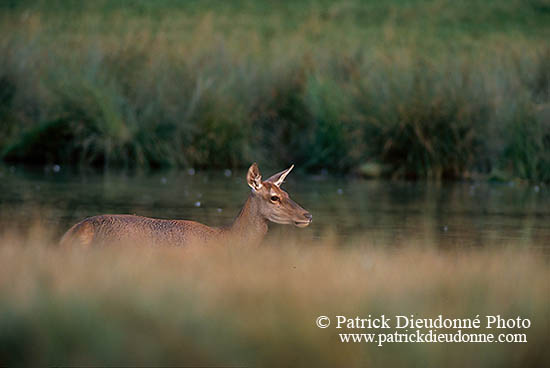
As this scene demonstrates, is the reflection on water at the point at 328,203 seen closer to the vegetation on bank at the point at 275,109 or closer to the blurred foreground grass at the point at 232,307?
the vegetation on bank at the point at 275,109

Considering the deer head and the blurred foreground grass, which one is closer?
the blurred foreground grass

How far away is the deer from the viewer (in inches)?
283

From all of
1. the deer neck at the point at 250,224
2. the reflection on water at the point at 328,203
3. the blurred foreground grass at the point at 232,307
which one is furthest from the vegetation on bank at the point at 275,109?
the blurred foreground grass at the point at 232,307

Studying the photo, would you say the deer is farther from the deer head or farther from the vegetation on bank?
the vegetation on bank

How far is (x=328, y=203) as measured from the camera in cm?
1370

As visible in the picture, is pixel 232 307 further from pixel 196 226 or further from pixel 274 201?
pixel 274 201

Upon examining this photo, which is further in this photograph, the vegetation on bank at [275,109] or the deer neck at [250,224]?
the vegetation on bank at [275,109]

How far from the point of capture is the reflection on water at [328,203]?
36.0 ft

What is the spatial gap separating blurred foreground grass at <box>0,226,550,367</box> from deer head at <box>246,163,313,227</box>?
0.88 meters

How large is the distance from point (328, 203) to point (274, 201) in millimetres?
6056

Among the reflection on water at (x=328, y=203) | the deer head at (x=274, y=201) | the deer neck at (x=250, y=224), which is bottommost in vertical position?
the reflection on water at (x=328, y=203)

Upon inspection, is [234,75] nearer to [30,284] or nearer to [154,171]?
[154,171]

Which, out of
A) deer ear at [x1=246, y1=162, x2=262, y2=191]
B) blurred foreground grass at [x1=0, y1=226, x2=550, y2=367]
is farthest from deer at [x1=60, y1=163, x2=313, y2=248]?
blurred foreground grass at [x1=0, y1=226, x2=550, y2=367]

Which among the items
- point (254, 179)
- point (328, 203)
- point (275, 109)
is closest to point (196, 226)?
point (254, 179)
